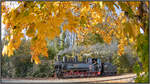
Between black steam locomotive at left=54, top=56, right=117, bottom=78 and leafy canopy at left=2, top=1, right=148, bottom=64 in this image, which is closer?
leafy canopy at left=2, top=1, right=148, bottom=64

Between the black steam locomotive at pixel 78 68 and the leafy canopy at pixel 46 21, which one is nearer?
the leafy canopy at pixel 46 21

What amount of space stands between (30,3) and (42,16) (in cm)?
12

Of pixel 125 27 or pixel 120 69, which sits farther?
pixel 120 69

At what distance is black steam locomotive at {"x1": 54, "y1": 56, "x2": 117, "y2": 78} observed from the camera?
8.38 m

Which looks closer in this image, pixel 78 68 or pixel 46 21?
pixel 46 21

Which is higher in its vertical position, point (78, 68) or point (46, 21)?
point (46, 21)

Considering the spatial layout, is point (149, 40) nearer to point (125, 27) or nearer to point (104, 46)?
point (125, 27)

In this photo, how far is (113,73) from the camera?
9859 millimetres

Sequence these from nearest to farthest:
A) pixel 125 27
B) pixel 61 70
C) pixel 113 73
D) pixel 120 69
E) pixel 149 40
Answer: pixel 125 27
pixel 149 40
pixel 61 70
pixel 113 73
pixel 120 69

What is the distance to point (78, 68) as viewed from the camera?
866 cm

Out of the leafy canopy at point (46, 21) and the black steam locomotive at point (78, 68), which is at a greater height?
the leafy canopy at point (46, 21)

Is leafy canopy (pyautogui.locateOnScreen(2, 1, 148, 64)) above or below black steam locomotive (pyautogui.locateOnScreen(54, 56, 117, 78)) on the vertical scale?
above

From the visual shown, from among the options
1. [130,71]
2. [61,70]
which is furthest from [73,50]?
[130,71]

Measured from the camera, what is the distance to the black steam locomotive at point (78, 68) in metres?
8.38
